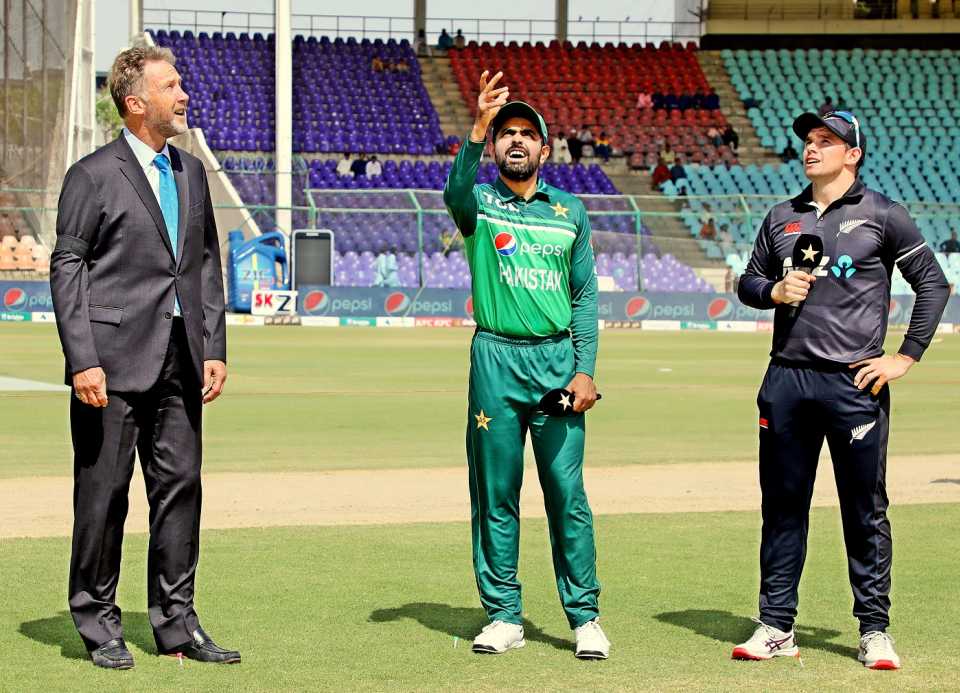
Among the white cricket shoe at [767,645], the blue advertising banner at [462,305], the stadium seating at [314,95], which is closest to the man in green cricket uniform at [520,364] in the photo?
the white cricket shoe at [767,645]

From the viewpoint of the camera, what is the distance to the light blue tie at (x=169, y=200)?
5879 millimetres

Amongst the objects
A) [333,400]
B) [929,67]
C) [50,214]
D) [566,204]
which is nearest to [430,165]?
[50,214]

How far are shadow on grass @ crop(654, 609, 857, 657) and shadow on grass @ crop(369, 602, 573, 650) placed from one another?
62 centimetres

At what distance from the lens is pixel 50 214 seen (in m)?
40.2

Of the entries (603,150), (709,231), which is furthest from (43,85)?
(709,231)

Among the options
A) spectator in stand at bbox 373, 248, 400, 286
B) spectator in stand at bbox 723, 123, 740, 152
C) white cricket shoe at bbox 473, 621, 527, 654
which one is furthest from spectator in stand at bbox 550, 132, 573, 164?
white cricket shoe at bbox 473, 621, 527, 654

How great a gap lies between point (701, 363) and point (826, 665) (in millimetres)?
18616

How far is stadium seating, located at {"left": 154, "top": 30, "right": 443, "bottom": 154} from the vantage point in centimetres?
4625

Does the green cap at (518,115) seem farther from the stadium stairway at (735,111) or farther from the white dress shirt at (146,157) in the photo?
the stadium stairway at (735,111)

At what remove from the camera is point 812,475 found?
6.16 m

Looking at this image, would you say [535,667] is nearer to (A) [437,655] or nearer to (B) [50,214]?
(A) [437,655]

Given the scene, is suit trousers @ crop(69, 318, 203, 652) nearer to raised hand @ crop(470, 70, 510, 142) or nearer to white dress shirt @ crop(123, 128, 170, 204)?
white dress shirt @ crop(123, 128, 170, 204)

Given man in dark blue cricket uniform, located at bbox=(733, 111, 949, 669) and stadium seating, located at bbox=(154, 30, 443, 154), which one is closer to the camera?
man in dark blue cricket uniform, located at bbox=(733, 111, 949, 669)

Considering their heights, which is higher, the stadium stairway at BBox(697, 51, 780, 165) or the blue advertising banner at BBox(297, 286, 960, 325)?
the stadium stairway at BBox(697, 51, 780, 165)
